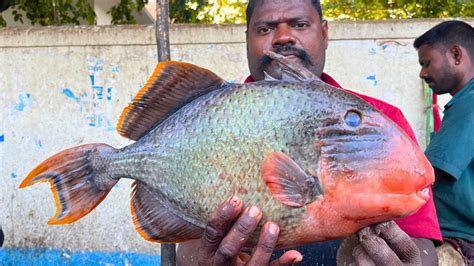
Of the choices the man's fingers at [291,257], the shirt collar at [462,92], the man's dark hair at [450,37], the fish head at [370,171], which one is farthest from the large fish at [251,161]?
the man's dark hair at [450,37]

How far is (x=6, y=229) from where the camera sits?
202 inches

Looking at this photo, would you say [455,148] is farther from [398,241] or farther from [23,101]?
[23,101]

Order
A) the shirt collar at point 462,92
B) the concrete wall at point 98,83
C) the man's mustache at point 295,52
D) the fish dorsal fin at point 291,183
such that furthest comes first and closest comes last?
the concrete wall at point 98,83 < the shirt collar at point 462,92 < the man's mustache at point 295,52 < the fish dorsal fin at point 291,183

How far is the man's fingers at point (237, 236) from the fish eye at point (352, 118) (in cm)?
26

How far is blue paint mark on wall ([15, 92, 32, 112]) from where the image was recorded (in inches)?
202

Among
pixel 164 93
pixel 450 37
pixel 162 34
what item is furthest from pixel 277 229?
pixel 450 37

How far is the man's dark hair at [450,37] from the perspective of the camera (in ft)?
12.6

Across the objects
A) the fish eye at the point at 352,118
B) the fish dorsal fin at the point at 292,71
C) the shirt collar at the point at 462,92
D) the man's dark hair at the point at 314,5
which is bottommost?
the shirt collar at the point at 462,92

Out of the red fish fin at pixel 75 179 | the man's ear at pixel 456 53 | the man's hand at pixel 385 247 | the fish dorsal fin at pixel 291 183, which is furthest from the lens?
the man's ear at pixel 456 53

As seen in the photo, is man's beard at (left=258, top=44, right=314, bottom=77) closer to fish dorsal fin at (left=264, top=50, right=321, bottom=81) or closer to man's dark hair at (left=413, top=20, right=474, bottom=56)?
fish dorsal fin at (left=264, top=50, right=321, bottom=81)

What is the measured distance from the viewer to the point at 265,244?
145 centimetres

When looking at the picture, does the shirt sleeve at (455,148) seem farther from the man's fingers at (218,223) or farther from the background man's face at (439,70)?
the man's fingers at (218,223)

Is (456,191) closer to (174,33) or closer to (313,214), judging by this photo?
(313,214)

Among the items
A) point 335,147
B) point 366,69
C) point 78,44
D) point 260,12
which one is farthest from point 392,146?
point 78,44
